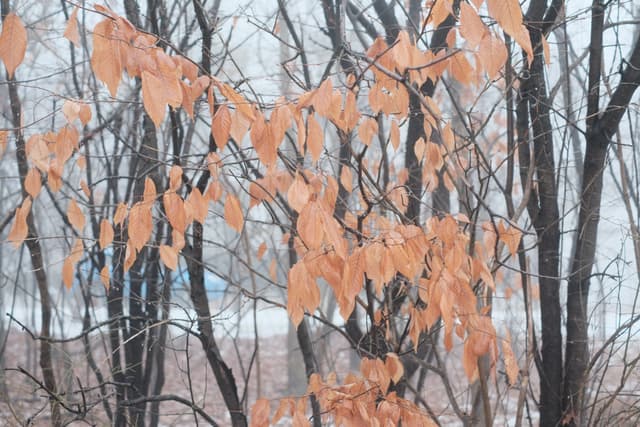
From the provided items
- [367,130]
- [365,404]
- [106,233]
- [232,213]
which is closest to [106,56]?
[232,213]

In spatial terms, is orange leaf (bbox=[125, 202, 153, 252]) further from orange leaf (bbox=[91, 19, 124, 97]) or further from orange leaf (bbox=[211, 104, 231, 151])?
orange leaf (bbox=[91, 19, 124, 97])

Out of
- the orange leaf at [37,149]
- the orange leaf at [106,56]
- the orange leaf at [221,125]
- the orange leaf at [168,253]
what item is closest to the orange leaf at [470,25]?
the orange leaf at [221,125]

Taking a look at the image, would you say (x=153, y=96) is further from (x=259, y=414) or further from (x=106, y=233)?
(x=259, y=414)

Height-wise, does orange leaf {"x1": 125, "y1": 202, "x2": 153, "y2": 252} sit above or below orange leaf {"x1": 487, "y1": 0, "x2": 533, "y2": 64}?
below

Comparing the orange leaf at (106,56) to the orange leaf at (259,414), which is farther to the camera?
the orange leaf at (259,414)

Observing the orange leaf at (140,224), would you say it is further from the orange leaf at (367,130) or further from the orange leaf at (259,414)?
the orange leaf at (367,130)

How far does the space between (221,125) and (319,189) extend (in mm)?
490

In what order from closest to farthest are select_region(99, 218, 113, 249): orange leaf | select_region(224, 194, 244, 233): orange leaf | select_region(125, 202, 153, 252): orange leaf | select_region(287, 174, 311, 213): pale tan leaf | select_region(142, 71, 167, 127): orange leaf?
1. select_region(142, 71, 167, 127): orange leaf
2. select_region(287, 174, 311, 213): pale tan leaf
3. select_region(125, 202, 153, 252): orange leaf
4. select_region(224, 194, 244, 233): orange leaf
5. select_region(99, 218, 113, 249): orange leaf

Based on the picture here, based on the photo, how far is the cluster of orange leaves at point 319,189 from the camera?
1202mm

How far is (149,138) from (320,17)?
70.5 inches

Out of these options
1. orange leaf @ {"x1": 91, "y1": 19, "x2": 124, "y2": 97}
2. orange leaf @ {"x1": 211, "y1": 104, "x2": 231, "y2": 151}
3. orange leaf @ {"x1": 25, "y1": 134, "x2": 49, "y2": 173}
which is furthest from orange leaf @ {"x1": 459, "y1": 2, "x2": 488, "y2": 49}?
orange leaf @ {"x1": 25, "y1": 134, "x2": 49, "y2": 173}

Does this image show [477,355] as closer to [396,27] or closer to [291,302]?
[291,302]

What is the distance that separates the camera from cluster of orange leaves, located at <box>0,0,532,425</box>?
3.94ft

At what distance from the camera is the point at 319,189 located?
183cm
